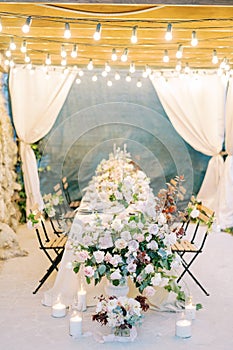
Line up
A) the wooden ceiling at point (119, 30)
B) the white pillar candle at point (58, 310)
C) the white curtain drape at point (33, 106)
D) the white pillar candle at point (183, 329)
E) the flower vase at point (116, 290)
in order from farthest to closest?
the white curtain drape at point (33, 106)
the wooden ceiling at point (119, 30)
the white pillar candle at point (58, 310)
the flower vase at point (116, 290)
the white pillar candle at point (183, 329)

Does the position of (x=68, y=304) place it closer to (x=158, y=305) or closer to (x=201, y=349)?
(x=158, y=305)

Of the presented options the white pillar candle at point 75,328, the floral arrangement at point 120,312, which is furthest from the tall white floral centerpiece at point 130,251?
the white pillar candle at point 75,328

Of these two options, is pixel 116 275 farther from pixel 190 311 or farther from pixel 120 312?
pixel 190 311

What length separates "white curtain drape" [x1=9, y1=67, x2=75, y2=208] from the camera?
666 centimetres

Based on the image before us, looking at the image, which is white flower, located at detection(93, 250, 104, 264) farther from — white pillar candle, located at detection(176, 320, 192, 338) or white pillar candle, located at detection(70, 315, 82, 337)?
white pillar candle, located at detection(176, 320, 192, 338)

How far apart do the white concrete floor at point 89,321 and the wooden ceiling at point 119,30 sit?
2121 millimetres

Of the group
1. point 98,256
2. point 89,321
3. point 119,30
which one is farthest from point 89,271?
point 119,30

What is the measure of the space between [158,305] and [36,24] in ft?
8.82

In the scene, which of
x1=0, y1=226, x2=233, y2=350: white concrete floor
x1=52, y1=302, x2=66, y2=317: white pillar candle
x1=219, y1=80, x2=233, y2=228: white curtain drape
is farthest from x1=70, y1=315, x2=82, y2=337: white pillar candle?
x1=219, y1=80, x2=233, y2=228: white curtain drape

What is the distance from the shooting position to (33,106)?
6.73 m

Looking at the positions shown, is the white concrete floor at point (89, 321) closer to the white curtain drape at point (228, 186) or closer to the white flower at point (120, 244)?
the white flower at point (120, 244)

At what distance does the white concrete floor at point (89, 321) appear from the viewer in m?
2.88

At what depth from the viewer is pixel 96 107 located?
6.96m

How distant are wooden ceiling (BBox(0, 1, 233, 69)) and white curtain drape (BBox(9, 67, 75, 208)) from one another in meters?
0.28
